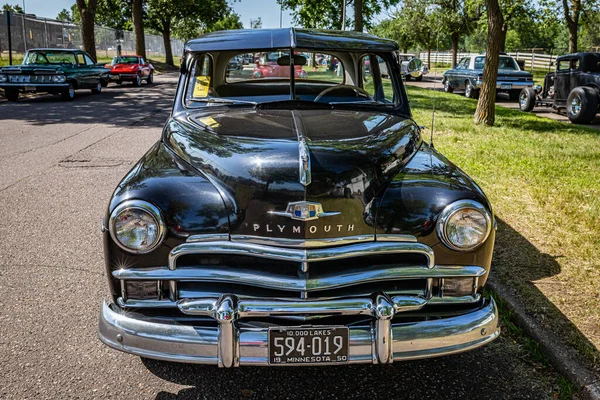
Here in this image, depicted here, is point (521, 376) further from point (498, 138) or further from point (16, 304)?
point (498, 138)

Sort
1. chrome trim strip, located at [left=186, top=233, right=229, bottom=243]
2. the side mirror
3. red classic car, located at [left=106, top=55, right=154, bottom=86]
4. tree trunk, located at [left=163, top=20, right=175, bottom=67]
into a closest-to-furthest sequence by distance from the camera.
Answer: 1. chrome trim strip, located at [left=186, top=233, right=229, bottom=243]
2. the side mirror
3. red classic car, located at [left=106, top=55, right=154, bottom=86]
4. tree trunk, located at [left=163, top=20, right=175, bottom=67]

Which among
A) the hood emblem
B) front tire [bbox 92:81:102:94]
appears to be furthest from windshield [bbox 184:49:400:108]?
front tire [bbox 92:81:102:94]

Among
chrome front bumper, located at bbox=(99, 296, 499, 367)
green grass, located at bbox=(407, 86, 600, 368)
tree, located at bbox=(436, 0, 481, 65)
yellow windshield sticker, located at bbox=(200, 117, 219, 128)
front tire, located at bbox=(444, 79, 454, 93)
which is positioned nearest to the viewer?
chrome front bumper, located at bbox=(99, 296, 499, 367)

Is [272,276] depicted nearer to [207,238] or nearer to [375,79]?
[207,238]

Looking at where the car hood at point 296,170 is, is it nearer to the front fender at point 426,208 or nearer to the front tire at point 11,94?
the front fender at point 426,208

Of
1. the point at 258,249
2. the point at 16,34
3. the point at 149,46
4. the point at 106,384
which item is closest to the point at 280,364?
the point at 258,249

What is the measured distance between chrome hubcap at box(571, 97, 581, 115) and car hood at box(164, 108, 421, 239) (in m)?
11.2

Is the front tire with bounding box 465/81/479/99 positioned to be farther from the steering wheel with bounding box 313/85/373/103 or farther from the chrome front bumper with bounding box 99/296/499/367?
the chrome front bumper with bounding box 99/296/499/367

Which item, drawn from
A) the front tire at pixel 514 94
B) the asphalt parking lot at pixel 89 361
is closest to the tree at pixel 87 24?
the front tire at pixel 514 94

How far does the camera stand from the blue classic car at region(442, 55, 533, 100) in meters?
17.8

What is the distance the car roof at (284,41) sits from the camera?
390 centimetres

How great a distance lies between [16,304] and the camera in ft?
12.1

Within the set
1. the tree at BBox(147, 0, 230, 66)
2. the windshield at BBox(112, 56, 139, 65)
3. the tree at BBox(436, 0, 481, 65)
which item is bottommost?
the windshield at BBox(112, 56, 139, 65)

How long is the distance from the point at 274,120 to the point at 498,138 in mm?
7322
